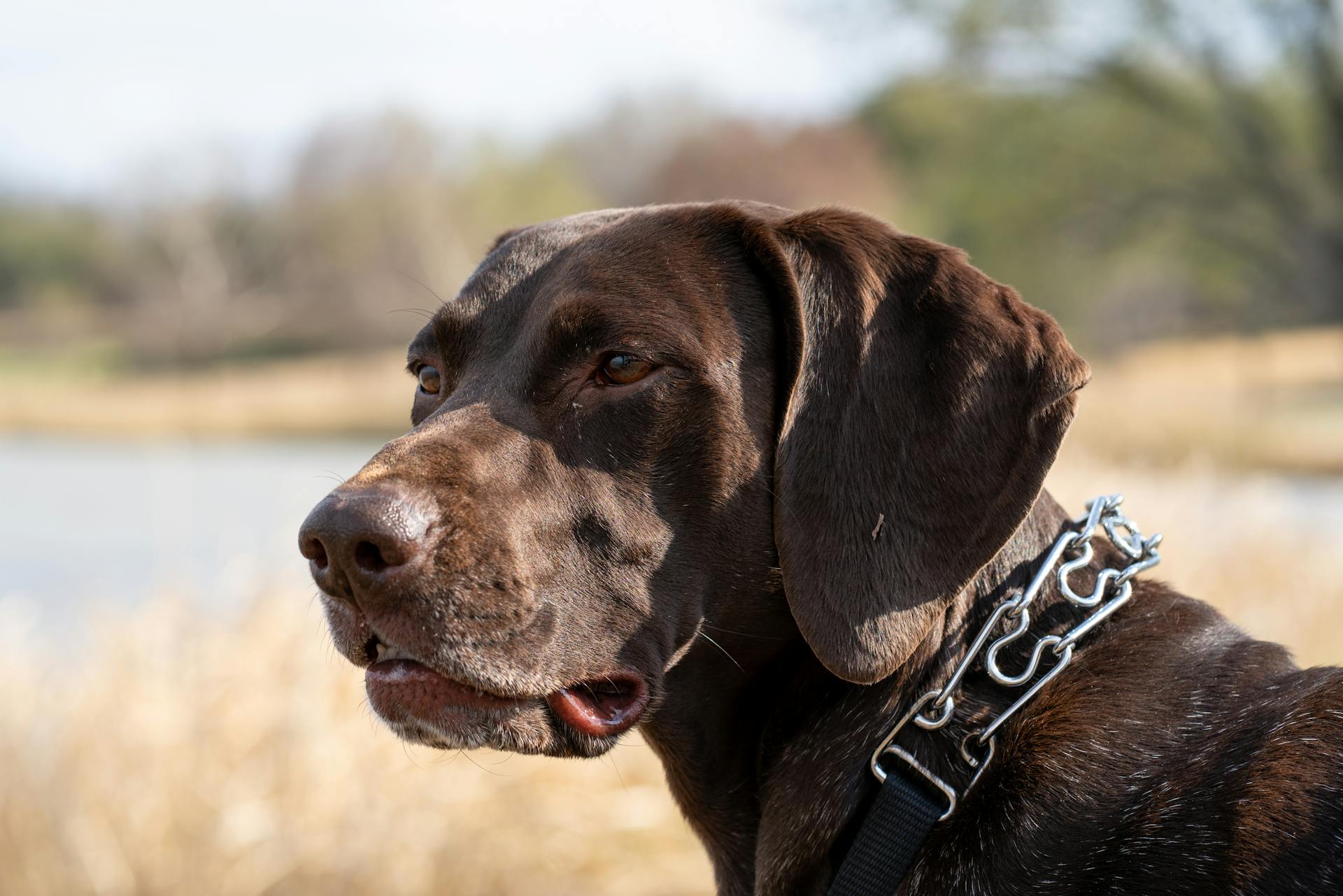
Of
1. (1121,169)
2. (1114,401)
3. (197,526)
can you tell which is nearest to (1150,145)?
(1121,169)

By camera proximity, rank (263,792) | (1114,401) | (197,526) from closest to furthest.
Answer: (263,792), (197,526), (1114,401)

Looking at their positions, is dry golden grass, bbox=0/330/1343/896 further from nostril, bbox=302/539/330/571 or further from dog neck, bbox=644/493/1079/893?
nostril, bbox=302/539/330/571

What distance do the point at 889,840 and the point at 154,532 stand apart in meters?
5.64

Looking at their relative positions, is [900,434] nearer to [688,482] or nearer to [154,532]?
[688,482]

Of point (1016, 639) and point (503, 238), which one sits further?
point (503, 238)

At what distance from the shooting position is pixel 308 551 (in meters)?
2.14

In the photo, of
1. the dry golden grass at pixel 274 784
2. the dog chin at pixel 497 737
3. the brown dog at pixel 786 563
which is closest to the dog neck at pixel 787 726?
the brown dog at pixel 786 563

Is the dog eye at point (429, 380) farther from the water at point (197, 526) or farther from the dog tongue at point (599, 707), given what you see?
the dog tongue at point (599, 707)

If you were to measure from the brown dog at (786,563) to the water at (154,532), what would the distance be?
908mm

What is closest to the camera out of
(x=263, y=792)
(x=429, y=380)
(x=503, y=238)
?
(x=429, y=380)

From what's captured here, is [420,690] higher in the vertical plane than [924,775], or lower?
lower

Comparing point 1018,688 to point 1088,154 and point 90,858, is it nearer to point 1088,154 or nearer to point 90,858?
point 90,858

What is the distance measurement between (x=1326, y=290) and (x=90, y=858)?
2189cm

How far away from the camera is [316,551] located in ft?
7.01
